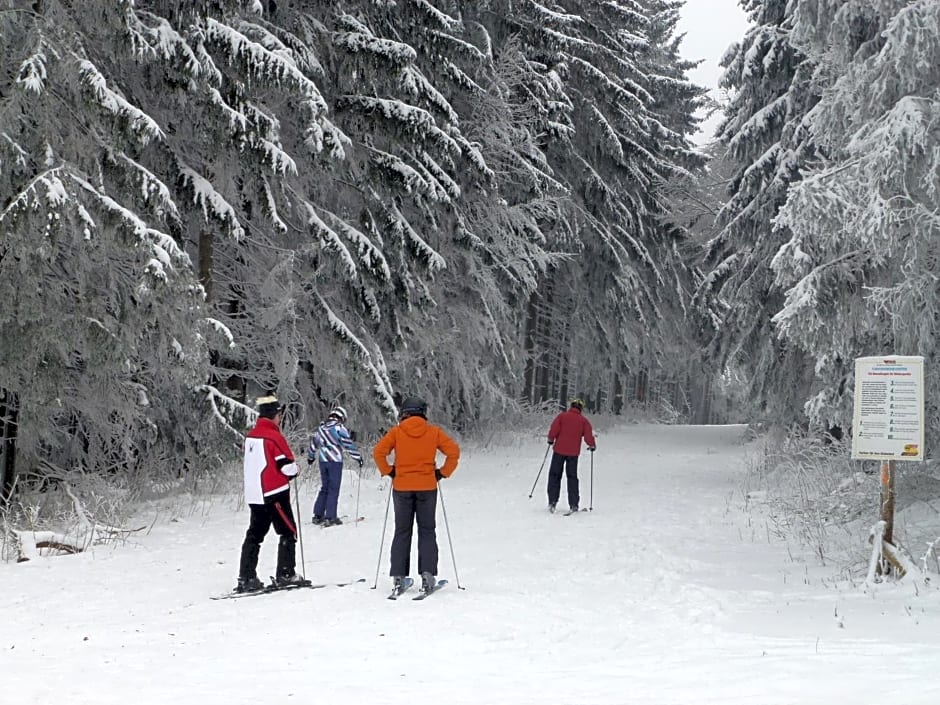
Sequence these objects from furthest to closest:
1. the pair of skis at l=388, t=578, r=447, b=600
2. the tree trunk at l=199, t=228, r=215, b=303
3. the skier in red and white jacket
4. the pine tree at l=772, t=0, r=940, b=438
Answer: the tree trunk at l=199, t=228, r=215, b=303, the pine tree at l=772, t=0, r=940, b=438, the skier in red and white jacket, the pair of skis at l=388, t=578, r=447, b=600

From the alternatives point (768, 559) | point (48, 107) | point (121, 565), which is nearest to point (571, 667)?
point (768, 559)

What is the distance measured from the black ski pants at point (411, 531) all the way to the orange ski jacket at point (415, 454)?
9 centimetres

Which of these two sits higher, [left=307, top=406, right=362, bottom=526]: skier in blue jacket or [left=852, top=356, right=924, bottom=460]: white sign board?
[left=852, top=356, right=924, bottom=460]: white sign board

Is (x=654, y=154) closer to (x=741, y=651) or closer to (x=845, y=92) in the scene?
(x=845, y=92)

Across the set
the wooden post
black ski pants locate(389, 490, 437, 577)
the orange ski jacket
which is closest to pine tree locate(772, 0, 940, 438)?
the wooden post

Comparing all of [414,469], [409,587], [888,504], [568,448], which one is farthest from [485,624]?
[568,448]

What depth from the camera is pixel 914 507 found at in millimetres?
10414

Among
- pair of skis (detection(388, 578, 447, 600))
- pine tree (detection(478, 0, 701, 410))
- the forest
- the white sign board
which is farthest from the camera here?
pine tree (detection(478, 0, 701, 410))

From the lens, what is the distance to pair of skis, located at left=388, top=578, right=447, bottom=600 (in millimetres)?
7574

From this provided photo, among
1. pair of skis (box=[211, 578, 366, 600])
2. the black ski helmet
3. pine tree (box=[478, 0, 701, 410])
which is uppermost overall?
pine tree (box=[478, 0, 701, 410])

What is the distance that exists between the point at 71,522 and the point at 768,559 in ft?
26.0

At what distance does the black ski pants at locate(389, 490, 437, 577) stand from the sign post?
3.86 meters

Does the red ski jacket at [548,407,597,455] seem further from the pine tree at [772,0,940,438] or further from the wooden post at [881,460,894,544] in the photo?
the wooden post at [881,460,894,544]

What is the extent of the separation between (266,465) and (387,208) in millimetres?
8355
